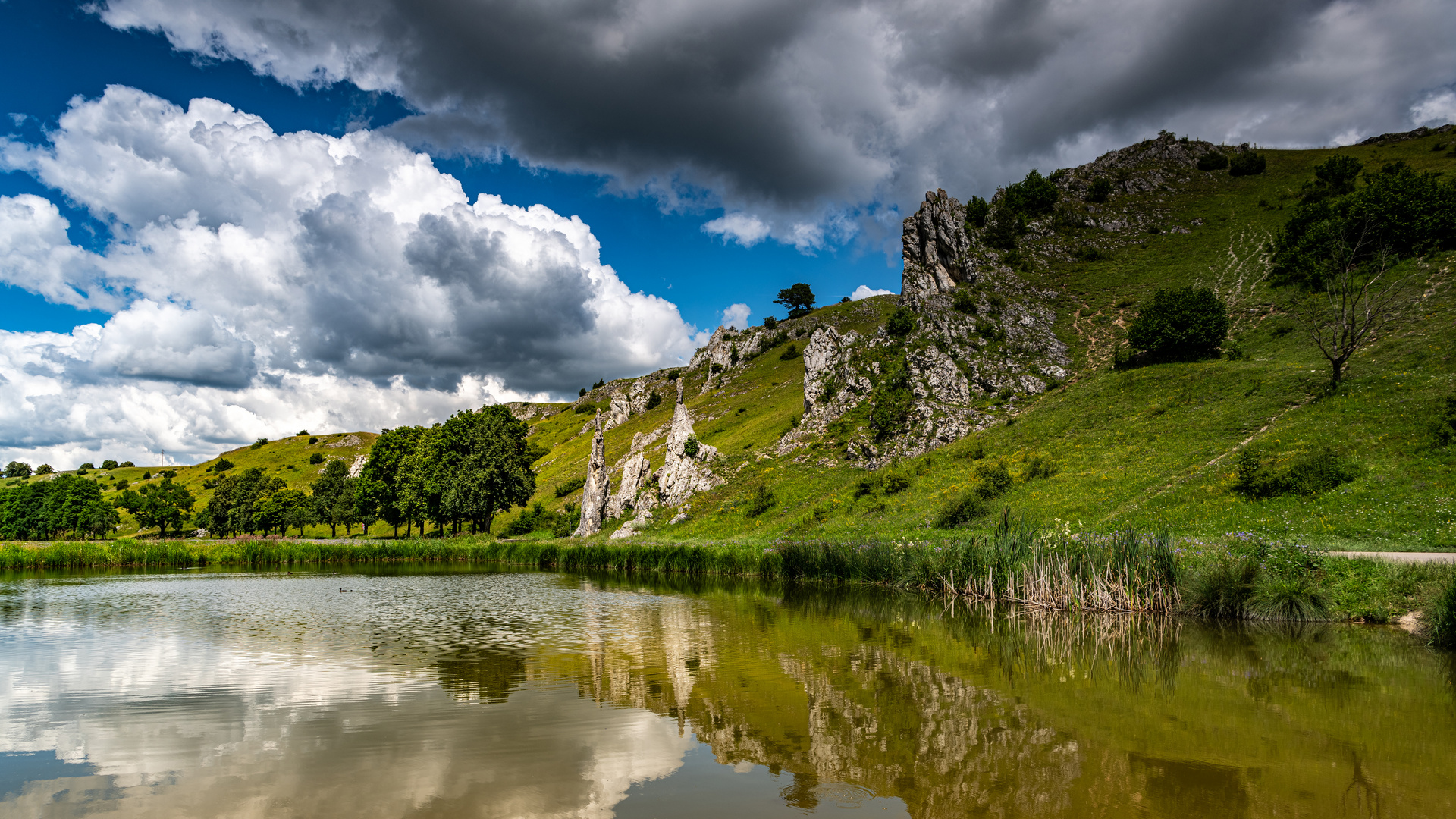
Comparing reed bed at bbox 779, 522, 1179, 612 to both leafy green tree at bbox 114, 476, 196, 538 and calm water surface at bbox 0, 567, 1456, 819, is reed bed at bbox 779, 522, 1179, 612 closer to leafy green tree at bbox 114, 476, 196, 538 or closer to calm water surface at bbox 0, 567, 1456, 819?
calm water surface at bbox 0, 567, 1456, 819

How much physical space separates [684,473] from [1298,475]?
5002 cm

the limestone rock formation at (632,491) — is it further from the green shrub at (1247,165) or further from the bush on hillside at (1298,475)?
the green shrub at (1247,165)

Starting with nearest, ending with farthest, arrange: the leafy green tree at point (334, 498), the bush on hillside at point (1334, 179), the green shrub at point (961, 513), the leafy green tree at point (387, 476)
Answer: the green shrub at point (961, 513), the bush on hillside at point (1334, 179), the leafy green tree at point (387, 476), the leafy green tree at point (334, 498)

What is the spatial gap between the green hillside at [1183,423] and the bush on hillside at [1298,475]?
0.57 m

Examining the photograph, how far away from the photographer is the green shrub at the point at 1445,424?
103 feet

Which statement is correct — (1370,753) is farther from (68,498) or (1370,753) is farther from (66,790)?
(68,498)

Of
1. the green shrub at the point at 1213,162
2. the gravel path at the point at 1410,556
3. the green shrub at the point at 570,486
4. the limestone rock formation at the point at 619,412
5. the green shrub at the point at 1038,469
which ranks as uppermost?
the green shrub at the point at 1213,162

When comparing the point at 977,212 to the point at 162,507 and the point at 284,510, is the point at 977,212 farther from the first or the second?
the point at 162,507

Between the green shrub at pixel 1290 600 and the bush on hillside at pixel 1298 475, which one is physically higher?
the bush on hillside at pixel 1298 475

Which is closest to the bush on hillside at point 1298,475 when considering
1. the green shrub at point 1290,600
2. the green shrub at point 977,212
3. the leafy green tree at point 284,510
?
the green shrub at point 1290,600

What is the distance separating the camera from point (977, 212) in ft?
324

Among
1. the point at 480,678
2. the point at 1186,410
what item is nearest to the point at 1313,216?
the point at 1186,410

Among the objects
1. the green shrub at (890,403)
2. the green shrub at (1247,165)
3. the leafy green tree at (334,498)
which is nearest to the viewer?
the green shrub at (890,403)

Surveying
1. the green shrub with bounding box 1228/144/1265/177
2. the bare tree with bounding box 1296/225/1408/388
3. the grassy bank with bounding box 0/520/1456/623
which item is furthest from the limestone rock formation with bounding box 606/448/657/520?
the green shrub with bounding box 1228/144/1265/177
